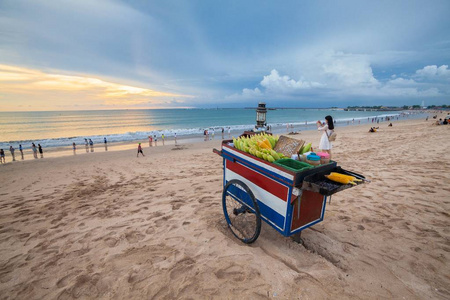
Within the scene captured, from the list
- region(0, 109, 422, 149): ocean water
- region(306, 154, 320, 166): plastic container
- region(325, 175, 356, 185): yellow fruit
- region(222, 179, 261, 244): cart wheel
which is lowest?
region(0, 109, 422, 149): ocean water

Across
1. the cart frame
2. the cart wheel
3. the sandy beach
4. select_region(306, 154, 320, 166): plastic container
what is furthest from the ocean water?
select_region(306, 154, 320, 166): plastic container

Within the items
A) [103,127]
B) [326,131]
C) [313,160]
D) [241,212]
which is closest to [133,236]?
[241,212]

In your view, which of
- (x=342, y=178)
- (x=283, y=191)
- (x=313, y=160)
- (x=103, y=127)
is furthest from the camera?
(x=103, y=127)

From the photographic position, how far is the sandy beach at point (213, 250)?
2438 mm

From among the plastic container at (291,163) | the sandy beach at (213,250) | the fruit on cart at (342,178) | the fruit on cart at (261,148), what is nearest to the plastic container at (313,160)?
the plastic container at (291,163)

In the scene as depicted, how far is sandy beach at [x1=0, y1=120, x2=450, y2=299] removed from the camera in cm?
244

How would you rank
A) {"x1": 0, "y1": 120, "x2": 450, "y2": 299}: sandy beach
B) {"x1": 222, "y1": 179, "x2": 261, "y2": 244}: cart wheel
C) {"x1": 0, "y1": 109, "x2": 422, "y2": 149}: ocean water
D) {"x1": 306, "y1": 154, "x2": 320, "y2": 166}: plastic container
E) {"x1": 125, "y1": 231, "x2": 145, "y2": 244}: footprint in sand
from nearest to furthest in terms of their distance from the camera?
{"x1": 0, "y1": 120, "x2": 450, "y2": 299}: sandy beach < {"x1": 306, "y1": 154, "x2": 320, "y2": 166}: plastic container < {"x1": 222, "y1": 179, "x2": 261, "y2": 244}: cart wheel < {"x1": 125, "y1": 231, "x2": 145, "y2": 244}: footprint in sand < {"x1": 0, "y1": 109, "x2": 422, "y2": 149}: ocean water

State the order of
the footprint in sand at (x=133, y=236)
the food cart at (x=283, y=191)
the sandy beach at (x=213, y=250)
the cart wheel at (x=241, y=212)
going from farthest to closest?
the footprint in sand at (x=133, y=236), the cart wheel at (x=241, y=212), the sandy beach at (x=213, y=250), the food cart at (x=283, y=191)

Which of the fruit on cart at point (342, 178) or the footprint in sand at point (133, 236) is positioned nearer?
the fruit on cart at point (342, 178)

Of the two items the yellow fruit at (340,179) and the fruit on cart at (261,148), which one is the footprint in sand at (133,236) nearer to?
the fruit on cart at (261,148)

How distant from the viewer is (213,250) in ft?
10.0

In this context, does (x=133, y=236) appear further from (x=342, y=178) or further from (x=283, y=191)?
(x=342, y=178)

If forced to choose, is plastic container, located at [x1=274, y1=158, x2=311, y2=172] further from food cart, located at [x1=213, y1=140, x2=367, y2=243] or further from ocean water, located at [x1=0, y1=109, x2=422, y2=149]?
ocean water, located at [x1=0, y1=109, x2=422, y2=149]

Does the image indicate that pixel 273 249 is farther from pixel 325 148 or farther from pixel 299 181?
pixel 325 148
